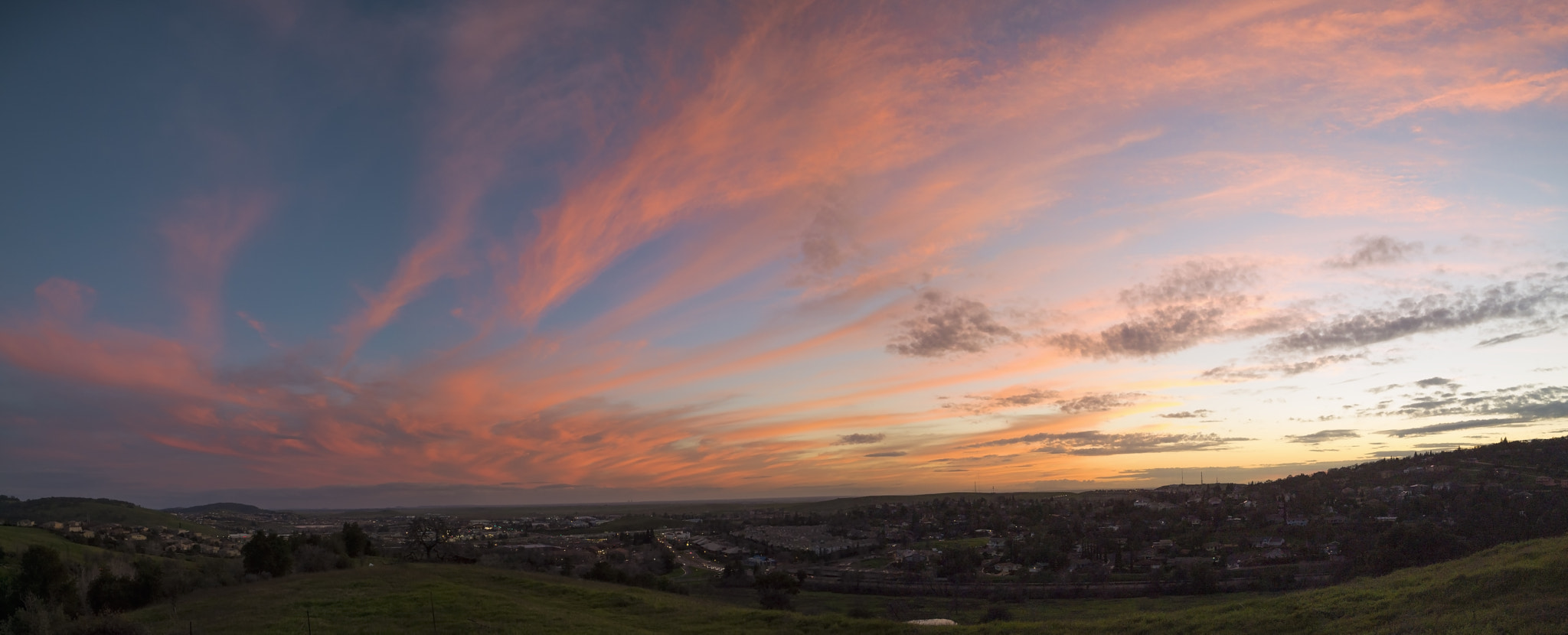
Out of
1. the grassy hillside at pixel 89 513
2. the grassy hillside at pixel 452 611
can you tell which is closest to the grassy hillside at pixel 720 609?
the grassy hillside at pixel 452 611

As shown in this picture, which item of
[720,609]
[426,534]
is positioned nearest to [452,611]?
[720,609]

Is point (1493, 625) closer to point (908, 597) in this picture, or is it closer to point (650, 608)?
point (650, 608)

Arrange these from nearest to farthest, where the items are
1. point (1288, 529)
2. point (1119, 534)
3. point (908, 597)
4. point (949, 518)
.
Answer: point (908, 597) → point (1288, 529) → point (1119, 534) → point (949, 518)

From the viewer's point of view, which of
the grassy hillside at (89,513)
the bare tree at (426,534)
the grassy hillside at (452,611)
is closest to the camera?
the grassy hillside at (452,611)

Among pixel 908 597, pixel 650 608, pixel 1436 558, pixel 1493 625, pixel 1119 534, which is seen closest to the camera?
pixel 1493 625

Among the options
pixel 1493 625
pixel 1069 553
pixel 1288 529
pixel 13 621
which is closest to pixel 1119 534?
pixel 1069 553

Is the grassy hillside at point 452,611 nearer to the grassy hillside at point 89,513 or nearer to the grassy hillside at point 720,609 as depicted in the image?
the grassy hillside at point 720,609
